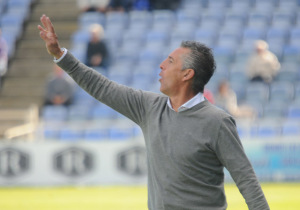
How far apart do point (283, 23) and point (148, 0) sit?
415 centimetres

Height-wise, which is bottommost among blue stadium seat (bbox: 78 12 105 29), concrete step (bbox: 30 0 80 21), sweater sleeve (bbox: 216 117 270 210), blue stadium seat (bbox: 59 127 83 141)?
sweater sleeve (bbox: 216 117 270 210)

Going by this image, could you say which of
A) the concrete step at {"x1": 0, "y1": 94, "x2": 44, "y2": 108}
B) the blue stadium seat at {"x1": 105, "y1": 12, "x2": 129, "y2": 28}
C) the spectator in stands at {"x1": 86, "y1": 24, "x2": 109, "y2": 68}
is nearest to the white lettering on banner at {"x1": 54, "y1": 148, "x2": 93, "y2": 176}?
the spectator in stands at {"x1": 86, "y1": 24, "x2": 109, "y2": 68}

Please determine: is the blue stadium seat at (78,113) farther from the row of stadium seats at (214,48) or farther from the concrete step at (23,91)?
the concrete step at (23,91)

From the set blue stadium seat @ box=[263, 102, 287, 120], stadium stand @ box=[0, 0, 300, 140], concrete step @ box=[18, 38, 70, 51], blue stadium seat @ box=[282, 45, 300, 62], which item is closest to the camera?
blue stadium seat @ box=[263, 102, 287, 120]

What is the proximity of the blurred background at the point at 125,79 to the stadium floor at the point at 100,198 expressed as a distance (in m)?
0.40

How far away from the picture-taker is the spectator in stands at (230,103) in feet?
44.8

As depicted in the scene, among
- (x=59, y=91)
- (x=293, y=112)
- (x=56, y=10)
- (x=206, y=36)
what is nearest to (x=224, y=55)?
(x=206, y=36)

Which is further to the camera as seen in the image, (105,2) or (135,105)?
(105,2)

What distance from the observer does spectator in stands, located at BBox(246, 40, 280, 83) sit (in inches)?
580

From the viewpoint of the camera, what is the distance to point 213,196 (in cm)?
396

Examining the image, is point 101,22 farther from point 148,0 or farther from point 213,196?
point 213,196

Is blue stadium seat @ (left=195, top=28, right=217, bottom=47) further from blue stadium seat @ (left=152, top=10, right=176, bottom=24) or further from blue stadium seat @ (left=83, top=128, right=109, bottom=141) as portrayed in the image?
blue stadium seat @ (left=83, top=128, right=109, bottom=141)

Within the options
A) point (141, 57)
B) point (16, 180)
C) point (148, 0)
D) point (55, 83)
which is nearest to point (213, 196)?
point (16, 180)

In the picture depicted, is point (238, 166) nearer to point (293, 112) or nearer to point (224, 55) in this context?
point (293, 112)
